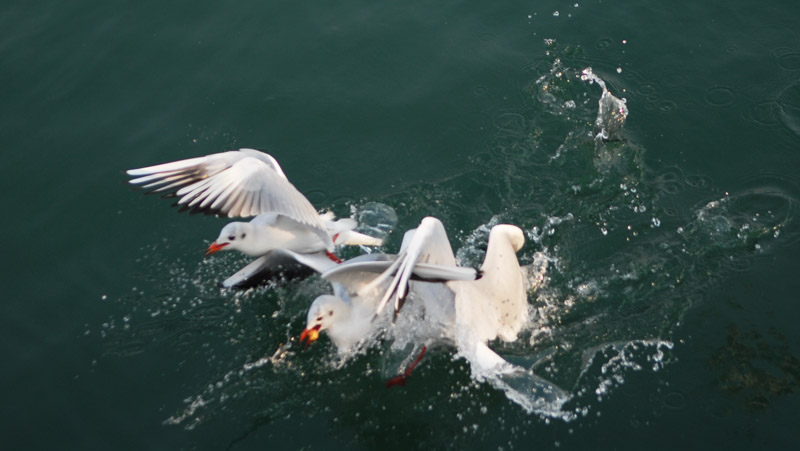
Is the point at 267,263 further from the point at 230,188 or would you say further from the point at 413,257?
the point at 413,257

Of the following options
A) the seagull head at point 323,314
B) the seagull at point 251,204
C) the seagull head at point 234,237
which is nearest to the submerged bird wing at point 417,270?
the seagull head at point 323,314

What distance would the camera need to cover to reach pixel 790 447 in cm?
455

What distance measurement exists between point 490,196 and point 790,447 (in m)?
2.82

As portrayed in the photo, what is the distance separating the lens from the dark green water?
16.2ft

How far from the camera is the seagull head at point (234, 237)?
5527 mm

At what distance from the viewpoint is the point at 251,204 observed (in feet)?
17.5

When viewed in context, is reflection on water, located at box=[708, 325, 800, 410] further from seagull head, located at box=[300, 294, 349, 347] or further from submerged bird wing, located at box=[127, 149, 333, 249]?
submerged bird wing, located at box=[127, 149, 333, 249]

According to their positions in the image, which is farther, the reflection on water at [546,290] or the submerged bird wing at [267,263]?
the submerged bird wing at [267,263]

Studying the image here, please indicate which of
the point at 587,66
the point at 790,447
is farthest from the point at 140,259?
the point at 790,447

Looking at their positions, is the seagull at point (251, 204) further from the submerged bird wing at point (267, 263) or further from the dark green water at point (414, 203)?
the dark green water at point (414, 203)

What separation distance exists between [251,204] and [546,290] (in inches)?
87.8

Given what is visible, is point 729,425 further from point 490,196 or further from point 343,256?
point 343,256

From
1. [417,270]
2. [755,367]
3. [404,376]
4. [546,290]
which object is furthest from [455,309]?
[755,367]

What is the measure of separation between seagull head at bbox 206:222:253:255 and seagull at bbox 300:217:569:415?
77cm
